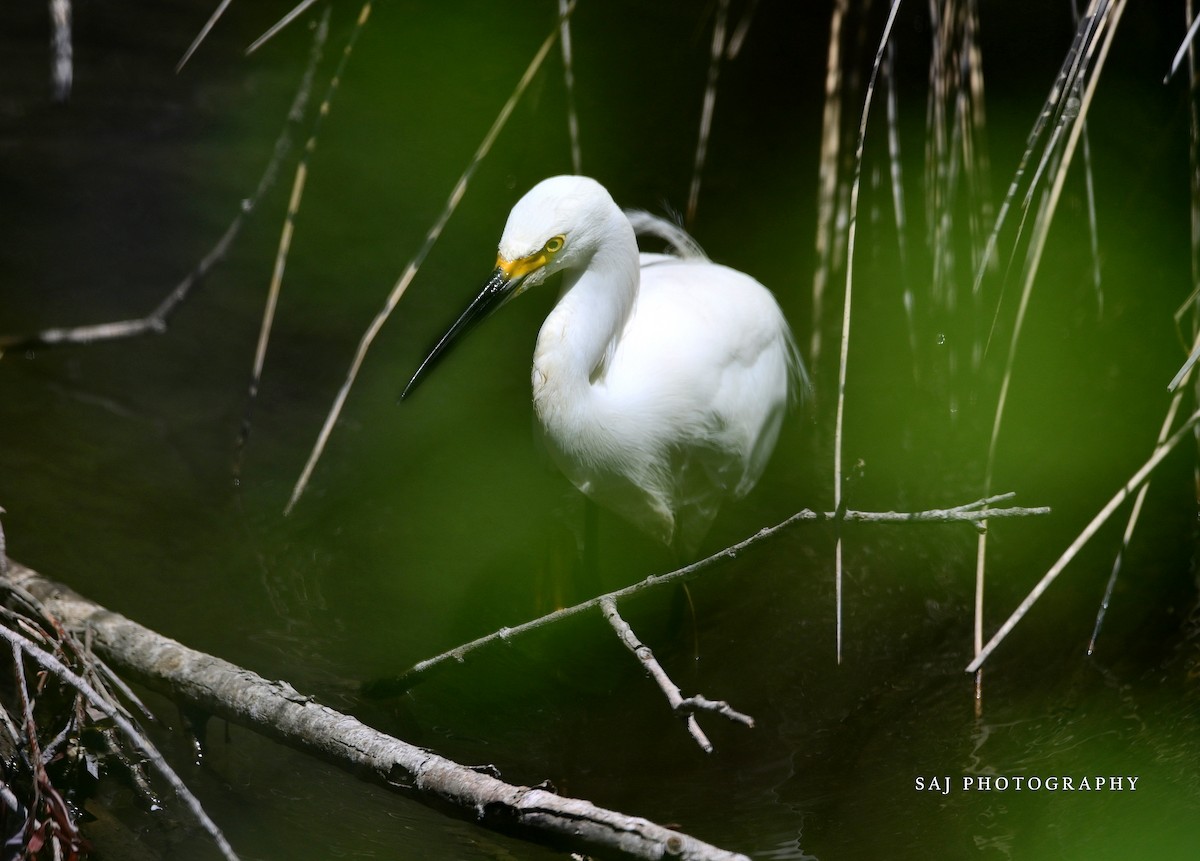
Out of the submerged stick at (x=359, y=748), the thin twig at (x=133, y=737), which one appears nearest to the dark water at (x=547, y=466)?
the submerged stick at (x=359, y=748)

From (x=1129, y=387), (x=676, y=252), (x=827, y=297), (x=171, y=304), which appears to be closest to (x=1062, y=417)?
(x=1129, y=387)

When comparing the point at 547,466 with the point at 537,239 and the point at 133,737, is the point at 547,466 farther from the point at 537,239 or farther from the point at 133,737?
the point at 133,737

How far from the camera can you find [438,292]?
10.9ft

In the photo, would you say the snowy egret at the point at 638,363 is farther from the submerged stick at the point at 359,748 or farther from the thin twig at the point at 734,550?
the submerged stick at the point at 359,748

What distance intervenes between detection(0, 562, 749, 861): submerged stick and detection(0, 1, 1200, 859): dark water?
8.5 inches

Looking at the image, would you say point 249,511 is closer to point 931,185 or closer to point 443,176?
point 931,185

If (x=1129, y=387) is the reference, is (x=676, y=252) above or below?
above

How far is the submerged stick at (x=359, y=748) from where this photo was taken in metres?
1.15

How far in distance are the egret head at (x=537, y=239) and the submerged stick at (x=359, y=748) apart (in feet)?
1.96

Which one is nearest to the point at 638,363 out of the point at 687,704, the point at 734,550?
the point at 734,550

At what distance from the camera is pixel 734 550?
1292 mm

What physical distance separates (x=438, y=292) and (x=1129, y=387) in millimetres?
2002

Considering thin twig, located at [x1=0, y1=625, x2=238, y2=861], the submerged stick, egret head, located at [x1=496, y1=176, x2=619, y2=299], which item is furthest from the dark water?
thin twig, located at [x1=0, y1=625, x2=238, y2=861]

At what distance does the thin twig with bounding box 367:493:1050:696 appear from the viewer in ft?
3.84
